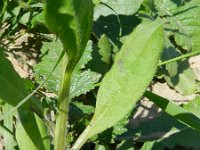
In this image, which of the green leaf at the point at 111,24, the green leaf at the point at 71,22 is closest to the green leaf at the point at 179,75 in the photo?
the green leaf at the point at 111,24

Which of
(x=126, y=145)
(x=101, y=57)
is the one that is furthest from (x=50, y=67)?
(x=126, y=145)

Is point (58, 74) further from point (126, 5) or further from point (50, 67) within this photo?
point (126, 5)

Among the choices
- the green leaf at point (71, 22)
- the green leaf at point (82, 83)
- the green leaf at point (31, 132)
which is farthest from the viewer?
the green leaf at point (82, 83)

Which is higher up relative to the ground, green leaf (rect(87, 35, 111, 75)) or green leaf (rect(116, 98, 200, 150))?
green leaf (rect(87, 35, 111, 75))

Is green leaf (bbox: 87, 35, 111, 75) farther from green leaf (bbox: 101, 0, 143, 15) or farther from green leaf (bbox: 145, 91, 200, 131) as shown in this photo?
green leaf (bbox: 145, 91, 200, 131)

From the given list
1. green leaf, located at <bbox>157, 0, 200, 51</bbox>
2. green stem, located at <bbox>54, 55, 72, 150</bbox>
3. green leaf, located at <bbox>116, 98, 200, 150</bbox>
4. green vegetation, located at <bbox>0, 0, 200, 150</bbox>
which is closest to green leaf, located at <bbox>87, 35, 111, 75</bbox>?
green vegetation, located at <bbox>0, 0, 200, 150</bbox>

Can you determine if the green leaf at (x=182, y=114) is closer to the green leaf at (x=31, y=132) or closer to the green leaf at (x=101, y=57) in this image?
the green leaf at (x=31, y=132)

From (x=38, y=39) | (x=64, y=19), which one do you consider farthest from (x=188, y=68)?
(x=64, y=19)
